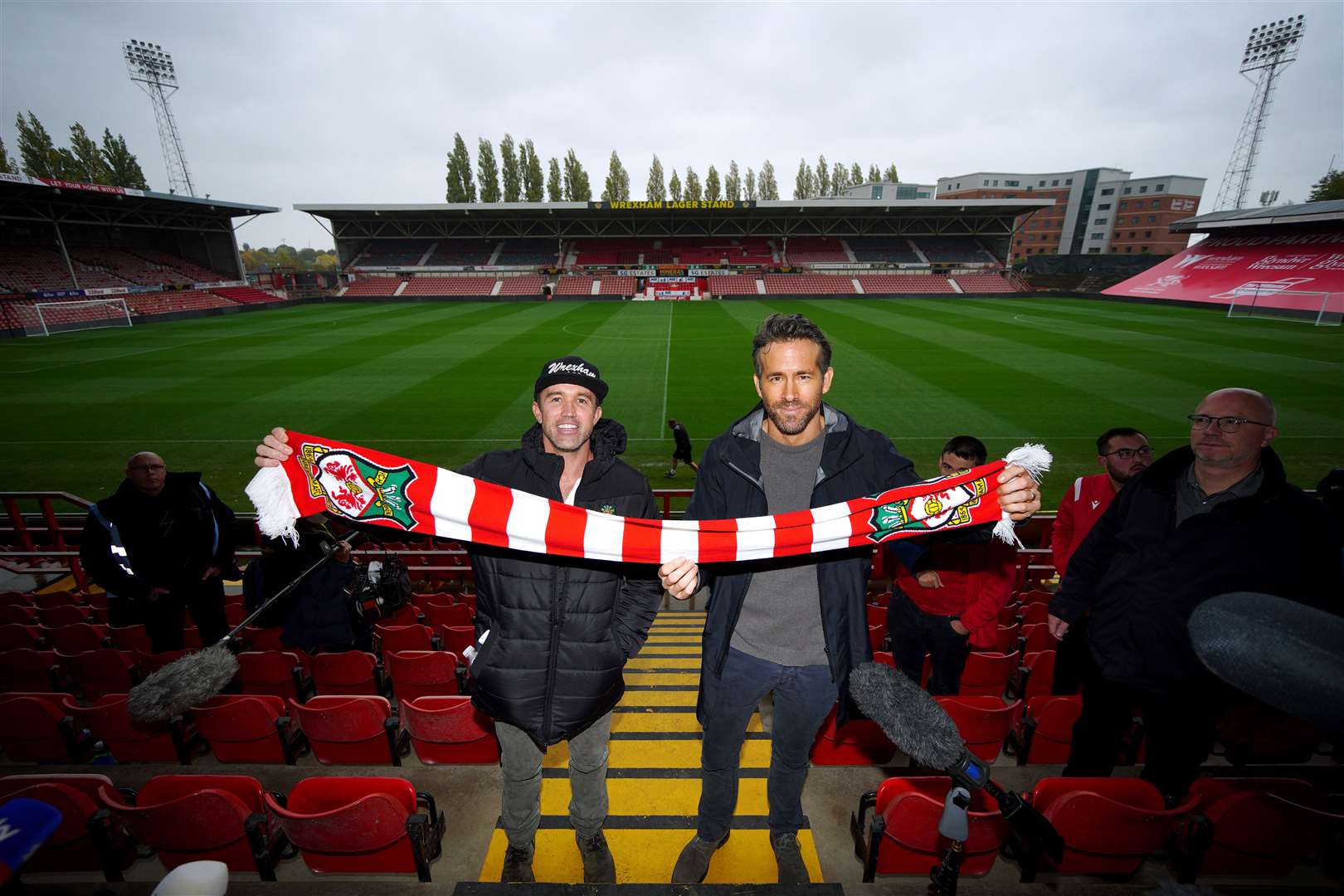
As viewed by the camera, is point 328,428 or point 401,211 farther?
point 401,211

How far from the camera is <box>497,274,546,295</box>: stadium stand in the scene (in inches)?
2014

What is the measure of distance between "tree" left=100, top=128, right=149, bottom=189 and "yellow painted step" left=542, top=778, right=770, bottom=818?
276 feet

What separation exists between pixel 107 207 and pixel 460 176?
35.7m

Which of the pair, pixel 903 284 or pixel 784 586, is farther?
pixel 903 284

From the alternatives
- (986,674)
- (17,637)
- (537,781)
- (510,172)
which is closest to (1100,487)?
(986,674)

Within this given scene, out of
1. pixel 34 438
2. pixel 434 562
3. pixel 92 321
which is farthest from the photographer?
pixel 92 321

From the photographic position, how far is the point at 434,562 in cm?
796

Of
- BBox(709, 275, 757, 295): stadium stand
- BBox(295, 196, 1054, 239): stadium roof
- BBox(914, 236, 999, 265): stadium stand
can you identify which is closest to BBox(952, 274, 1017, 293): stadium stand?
BBox(914, 236, 999, 265): stadium stand

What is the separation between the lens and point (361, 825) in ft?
8.27

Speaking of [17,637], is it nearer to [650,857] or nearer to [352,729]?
[352,729]

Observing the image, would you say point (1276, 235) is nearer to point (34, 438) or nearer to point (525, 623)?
point (525, 623)

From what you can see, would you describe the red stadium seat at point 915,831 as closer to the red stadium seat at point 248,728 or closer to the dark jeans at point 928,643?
the dark jeans at point 928,643

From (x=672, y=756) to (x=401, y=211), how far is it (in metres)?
59.0

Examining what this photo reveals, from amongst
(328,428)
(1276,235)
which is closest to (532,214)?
(328,428)
